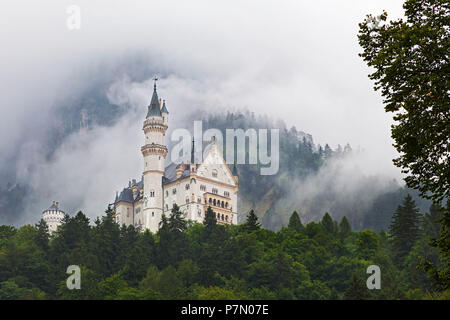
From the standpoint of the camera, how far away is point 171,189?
483ft

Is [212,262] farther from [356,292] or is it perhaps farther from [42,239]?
[42,239]

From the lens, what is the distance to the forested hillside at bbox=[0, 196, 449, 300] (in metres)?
97.4

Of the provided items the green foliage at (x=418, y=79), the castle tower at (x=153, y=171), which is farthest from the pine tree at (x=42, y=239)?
the green foliage at (x=418, y=79)

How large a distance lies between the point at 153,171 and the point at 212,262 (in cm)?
4618

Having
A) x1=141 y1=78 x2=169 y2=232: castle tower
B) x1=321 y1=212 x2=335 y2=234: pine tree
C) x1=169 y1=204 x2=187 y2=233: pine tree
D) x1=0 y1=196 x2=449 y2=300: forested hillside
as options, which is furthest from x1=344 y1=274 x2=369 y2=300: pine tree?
x1=141 y1=78 x2=169 y2=232: castle tower

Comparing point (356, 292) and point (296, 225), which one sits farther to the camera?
point (296, 225)

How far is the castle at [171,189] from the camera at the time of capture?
144875 millimetres

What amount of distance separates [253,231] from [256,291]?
2122 centimetres

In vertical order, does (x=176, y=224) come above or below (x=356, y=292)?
above

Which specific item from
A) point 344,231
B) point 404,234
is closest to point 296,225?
Answer: point 344,231

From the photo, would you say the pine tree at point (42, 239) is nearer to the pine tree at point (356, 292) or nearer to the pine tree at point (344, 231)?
the pine tree at point (344, 231)

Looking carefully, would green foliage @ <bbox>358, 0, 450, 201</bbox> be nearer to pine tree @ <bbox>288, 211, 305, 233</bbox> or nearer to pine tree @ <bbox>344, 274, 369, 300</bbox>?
pine tree @ <bbox>344, 274, 369, 300</bbox>

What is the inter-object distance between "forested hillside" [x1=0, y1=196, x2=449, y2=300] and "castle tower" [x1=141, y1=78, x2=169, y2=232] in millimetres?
20968
